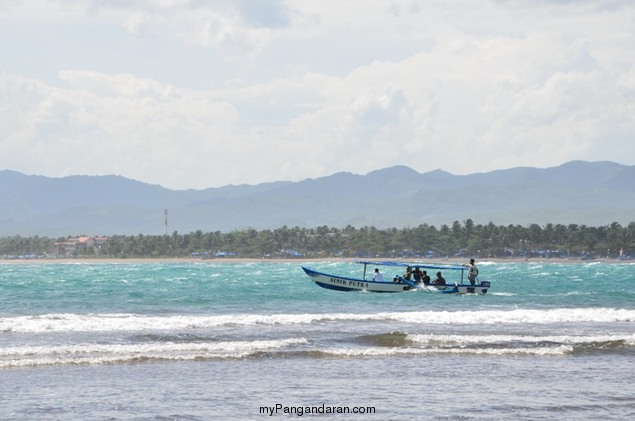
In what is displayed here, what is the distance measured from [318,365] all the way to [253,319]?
46.1 feet

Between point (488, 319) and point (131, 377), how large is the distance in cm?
2144

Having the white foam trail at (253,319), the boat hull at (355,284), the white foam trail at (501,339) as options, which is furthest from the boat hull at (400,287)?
the white foam trail at (501,339)

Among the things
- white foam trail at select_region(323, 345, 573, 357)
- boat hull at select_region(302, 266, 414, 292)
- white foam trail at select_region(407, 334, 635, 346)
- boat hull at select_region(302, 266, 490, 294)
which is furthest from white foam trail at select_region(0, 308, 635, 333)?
boat hull at select_region(302, 266, 414, 292)

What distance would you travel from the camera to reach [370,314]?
48594 mm

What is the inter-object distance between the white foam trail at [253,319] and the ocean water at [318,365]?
84 mm

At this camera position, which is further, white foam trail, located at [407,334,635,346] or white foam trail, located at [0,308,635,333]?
white foam trail, located at [0,308,635,333]

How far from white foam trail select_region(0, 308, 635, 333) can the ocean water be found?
0.08 meters

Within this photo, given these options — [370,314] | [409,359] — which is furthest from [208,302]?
[409,359]

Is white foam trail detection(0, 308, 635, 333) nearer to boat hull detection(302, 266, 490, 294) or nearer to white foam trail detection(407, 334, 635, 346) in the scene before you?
white foam trail detection(407, 334, 635, 346)

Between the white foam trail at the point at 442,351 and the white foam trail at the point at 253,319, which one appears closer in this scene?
the white foam trail at the point at 442,351

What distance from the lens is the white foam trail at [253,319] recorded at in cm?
4125

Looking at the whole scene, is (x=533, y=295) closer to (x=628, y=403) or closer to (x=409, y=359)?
(x=409, y=359)

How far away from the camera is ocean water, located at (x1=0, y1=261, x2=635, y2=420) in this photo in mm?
23641

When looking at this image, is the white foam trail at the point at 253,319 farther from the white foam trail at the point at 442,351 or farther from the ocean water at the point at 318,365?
the white foam trail at the point at 442,351
